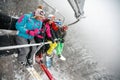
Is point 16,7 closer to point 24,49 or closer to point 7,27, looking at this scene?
point 7,27

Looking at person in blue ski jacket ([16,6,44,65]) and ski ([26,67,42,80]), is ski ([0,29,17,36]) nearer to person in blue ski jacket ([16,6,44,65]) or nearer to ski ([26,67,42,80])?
person in blue ski jacket ([16,6,44,65])

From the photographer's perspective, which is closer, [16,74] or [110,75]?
[16,74]

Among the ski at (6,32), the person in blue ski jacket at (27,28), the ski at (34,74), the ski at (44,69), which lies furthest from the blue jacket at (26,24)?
the ski at (44,69)

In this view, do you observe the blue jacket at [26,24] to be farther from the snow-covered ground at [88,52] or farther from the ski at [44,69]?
the snow-covered ground at [88,52]

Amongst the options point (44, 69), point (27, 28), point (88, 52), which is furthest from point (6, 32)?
point (88, 52)

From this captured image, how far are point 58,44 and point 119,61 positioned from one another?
6438 centimetres

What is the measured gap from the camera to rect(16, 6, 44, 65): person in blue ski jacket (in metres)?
8.52

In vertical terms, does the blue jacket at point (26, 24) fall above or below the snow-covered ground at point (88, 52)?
above

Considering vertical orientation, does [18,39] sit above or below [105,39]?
above

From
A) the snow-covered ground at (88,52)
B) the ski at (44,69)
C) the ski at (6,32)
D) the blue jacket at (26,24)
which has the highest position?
the blue jacket at (26,24)

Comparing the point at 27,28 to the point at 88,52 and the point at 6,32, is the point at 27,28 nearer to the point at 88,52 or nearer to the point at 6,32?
the point at 6,32

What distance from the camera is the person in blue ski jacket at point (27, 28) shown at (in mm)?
8516

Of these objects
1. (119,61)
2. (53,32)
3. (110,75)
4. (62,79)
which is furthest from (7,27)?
(119,61)

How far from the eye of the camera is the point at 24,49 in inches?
351
